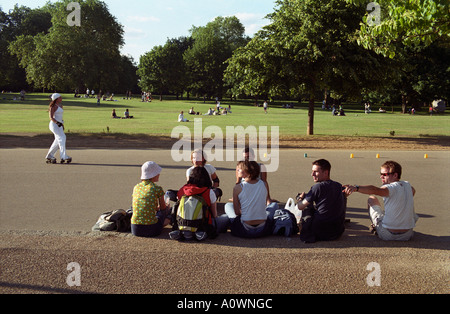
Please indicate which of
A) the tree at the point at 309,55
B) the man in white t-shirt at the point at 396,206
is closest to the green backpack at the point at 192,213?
the man in white t-shirt at the point at 396,206

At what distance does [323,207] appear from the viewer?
5.56 meters

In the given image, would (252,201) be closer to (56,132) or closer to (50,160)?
(56,132)

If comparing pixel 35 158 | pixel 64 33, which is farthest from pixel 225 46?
pixel 35 158

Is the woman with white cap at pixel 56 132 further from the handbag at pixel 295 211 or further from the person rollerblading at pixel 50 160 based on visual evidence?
the handbag at pixel 295 211

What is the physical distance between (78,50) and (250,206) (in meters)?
64.2

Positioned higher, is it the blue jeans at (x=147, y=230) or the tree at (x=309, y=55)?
the tree at (x=309, y=55)

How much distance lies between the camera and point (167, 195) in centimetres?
718

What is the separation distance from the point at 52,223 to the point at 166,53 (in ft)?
261

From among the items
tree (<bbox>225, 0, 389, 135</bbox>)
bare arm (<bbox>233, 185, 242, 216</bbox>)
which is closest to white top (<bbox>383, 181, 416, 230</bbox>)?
bare arm (<bbox>233, 185, 242, 216</bbox>)

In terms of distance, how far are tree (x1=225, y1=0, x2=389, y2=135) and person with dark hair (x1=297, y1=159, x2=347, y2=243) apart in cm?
1259

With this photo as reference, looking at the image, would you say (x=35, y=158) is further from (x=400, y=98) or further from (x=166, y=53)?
(x=166, y=53)

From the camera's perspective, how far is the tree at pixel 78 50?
208ft

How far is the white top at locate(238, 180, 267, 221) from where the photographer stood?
5750 mm

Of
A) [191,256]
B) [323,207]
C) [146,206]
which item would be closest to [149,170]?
[146,206]
